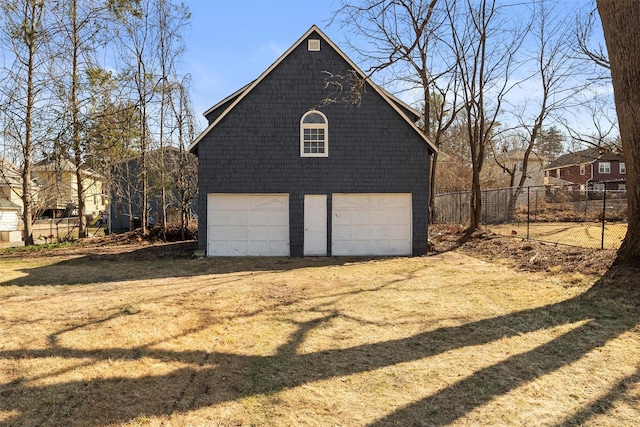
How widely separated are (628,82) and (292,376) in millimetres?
7893

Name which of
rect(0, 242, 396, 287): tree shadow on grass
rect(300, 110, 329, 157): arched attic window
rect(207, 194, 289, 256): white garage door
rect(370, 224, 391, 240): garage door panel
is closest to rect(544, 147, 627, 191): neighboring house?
rect(370, 224, 391, 240): garage door panel

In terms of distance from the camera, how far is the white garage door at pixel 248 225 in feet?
44.4

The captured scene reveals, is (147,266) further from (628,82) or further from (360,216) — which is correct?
(628,82)

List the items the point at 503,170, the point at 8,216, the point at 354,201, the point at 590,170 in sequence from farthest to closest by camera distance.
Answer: the point at 590,170 → the point at 503,170 → the point at 8,216 → the point at 354,201

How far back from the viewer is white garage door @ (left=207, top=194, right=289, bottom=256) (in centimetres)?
1355

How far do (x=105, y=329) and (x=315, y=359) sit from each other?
116 inches

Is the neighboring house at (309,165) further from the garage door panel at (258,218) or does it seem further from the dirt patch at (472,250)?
the dirt patch at (472,250)

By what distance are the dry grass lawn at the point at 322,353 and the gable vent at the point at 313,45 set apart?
8188mm

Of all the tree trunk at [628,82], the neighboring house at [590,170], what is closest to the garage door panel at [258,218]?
the tree trunk at [628,82]

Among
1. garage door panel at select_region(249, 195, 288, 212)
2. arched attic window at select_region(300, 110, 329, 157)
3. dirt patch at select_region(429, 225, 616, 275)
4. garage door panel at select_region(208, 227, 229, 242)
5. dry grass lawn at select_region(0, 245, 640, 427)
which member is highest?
arched attic window at select_region(300, 110, 329, 157)

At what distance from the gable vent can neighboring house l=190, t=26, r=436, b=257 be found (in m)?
0.03

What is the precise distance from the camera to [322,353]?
484 centimetres

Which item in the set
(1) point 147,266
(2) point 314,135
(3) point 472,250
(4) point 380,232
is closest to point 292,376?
(1) point 147,266

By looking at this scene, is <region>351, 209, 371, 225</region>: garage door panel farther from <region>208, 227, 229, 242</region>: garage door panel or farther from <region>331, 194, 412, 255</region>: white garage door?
<region>208, 227, 229, 242</region>: garage door panel
